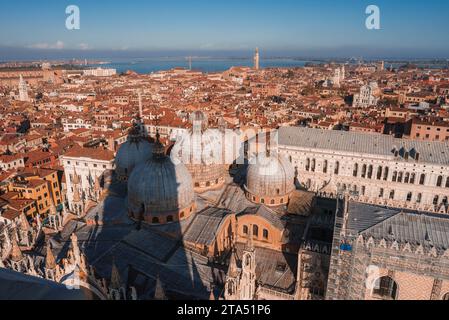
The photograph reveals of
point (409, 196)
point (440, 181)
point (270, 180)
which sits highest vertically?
point (270, 180)

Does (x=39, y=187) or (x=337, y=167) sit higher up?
(x=337, y=167)

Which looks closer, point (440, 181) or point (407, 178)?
point (440, 181)

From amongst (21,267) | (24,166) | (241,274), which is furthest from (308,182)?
(24,166)

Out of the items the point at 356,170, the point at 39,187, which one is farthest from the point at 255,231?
the point at 39,187

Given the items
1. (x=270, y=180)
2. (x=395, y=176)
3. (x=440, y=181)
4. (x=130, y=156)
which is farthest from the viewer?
(x=395, y=176)

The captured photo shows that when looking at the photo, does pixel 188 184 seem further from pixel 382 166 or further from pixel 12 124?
pixel 12 124

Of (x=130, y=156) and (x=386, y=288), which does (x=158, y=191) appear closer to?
→ (x=130, y=156)

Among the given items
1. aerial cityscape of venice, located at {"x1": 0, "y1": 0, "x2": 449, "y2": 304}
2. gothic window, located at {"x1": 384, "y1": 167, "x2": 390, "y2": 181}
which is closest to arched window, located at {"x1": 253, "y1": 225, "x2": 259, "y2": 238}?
aerial cityscape of venice, located at {"x1": 0, "y1": 0, "x2": 449, "y2": 304}
